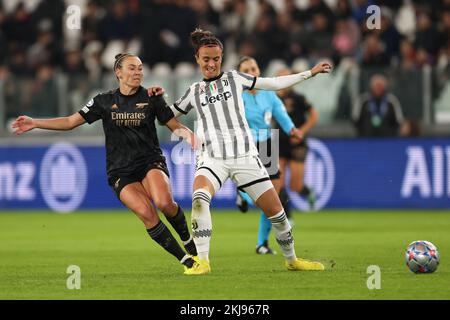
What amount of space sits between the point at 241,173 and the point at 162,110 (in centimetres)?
104

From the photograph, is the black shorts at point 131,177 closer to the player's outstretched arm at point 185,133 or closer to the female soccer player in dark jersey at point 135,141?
the female soccer player in dark jersey at point 135,141

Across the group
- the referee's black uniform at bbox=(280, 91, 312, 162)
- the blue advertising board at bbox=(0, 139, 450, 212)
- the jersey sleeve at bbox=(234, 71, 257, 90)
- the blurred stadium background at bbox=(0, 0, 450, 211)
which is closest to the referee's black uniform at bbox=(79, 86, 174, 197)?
the jersey sleeve at bbox=(234, 71, 257, 90)

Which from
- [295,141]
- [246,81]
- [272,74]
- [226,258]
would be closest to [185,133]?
[246,81]

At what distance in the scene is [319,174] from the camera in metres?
20.3

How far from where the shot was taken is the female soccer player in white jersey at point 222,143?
10484mm

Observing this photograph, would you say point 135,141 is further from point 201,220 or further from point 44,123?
point 201,220

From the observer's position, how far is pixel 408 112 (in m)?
20.4

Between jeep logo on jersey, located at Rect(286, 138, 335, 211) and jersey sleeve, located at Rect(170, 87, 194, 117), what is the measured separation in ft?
31.4

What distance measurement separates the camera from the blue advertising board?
20.0 m

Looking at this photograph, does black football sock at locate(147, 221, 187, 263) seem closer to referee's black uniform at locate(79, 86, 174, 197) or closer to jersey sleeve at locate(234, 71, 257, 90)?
referee's black uniform at locate(79, 86, 174, 197)

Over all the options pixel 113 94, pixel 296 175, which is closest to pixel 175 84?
pixel 296 175

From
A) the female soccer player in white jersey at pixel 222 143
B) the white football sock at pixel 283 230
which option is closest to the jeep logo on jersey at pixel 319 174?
the white football sock at pixel 283 230

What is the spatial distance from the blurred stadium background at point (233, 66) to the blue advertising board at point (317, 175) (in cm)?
2
